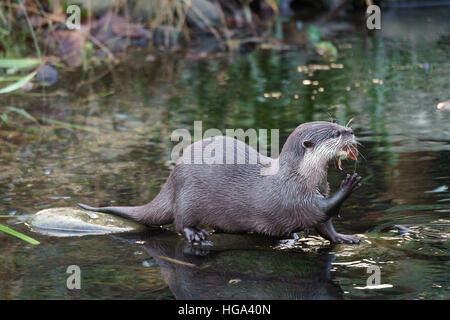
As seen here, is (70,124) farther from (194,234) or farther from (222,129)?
(194,234)

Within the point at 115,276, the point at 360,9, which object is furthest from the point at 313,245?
the point at 360,9

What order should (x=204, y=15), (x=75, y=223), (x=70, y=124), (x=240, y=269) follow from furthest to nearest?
(x=204, y=15)
(x=70, y=124)
(x=75, y=223)
(x=240, y=269)

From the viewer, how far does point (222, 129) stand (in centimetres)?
435

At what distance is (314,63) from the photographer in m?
6.47

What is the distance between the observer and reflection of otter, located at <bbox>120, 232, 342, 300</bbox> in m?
2.24

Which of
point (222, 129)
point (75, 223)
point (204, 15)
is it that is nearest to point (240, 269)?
point (75, 223)

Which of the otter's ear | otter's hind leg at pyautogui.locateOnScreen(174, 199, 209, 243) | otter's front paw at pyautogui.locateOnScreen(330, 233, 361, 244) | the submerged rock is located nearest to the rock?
the submerged rock

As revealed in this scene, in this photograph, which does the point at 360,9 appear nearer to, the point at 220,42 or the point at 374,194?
the point at 220,42

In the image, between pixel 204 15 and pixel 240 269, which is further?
pixel 204 15

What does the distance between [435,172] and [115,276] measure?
1.64 meters

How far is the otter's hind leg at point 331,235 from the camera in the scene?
8.64ft

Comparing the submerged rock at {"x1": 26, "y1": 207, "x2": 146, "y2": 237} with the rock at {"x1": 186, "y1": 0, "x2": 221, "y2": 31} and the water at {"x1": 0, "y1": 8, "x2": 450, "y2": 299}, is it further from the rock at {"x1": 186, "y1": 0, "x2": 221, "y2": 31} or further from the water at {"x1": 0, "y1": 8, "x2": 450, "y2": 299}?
the rock at {"x1": 186, "y1": 0, "x2": 221, "y2": 31}

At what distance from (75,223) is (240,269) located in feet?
2.59
